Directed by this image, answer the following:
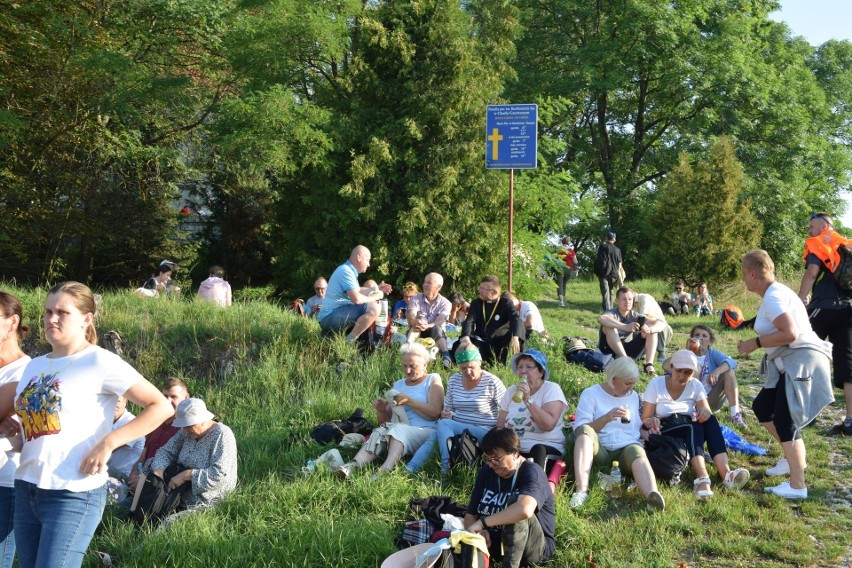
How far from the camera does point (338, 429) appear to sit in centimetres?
761

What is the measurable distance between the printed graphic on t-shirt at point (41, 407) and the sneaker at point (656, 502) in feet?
14.1

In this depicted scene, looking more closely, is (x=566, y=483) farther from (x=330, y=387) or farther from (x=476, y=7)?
(x=476, y=7)

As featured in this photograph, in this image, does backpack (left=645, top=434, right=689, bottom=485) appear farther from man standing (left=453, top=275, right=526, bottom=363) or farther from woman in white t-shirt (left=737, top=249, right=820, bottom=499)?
man standing (left=453, top=275, right=526, bottom=363)

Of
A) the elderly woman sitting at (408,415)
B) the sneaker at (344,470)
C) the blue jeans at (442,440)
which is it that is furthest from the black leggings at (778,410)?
the sneaker at (344,470)

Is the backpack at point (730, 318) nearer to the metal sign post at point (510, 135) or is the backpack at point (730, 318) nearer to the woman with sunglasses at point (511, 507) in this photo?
the metal sign post at point (510, 135)

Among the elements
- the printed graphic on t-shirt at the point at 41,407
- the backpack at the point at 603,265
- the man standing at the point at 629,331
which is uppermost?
the backpack at the point at 603,265

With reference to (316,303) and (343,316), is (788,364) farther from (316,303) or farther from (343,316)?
(316,303)

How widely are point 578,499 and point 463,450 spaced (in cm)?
106

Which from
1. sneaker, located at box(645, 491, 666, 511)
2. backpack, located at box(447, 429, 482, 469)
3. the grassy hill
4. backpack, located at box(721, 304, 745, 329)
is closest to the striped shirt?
backpack, located at box(447, 429, 482, 469)

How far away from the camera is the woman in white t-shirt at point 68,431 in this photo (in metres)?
3.48

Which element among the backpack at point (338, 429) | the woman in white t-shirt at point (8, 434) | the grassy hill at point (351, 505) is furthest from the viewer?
the backpack at point (338, 429)

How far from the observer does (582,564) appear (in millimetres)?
5305

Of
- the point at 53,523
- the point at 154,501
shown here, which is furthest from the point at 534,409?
the point at 53,523

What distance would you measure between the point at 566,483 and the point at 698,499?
1.02 meters
